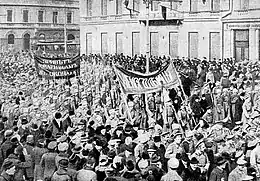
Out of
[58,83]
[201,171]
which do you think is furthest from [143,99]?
[201,171]

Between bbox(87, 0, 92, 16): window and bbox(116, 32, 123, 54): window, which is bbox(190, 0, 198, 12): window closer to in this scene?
bbox(116, 32, 123, 54): window

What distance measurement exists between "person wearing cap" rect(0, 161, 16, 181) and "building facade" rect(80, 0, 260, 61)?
26.5 meters

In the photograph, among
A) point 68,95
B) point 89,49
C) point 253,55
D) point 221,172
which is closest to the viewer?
point 221,172

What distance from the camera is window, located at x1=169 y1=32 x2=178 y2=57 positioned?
1756 inches

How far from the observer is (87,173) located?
32.4 ft

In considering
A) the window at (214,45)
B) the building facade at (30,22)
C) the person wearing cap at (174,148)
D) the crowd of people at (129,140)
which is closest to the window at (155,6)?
the window at (214,45)

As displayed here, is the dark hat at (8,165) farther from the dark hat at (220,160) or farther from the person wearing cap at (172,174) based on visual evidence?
the dark hat at (220,160)

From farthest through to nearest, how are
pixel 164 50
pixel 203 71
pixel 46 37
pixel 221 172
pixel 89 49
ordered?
pixel 46 37 → pixel 89 49 → pixel 164 50 → pixel 203 71 → pixel 221 172

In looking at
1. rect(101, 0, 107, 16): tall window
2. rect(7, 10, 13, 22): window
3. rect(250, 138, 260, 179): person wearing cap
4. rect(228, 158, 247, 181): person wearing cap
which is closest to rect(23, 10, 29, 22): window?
rect(7, 10, 13, 22): window

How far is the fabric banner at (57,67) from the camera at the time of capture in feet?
70.8

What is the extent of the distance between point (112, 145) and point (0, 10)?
65033 mm

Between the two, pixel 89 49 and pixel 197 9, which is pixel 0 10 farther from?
pixel 197 9

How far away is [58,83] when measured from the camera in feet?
76.2

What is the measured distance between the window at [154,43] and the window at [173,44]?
1623 millimetres
